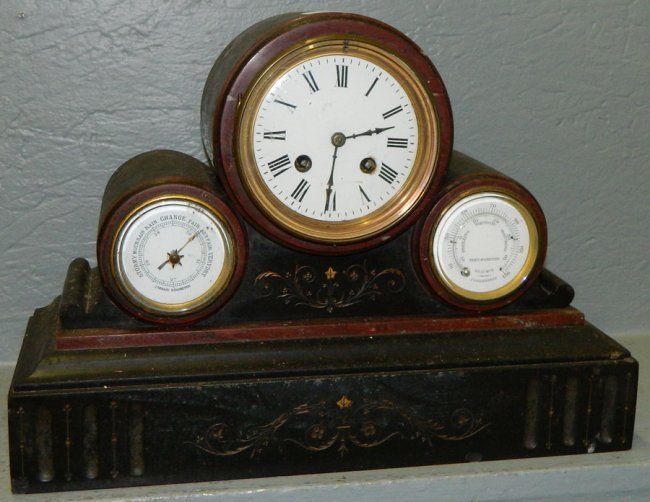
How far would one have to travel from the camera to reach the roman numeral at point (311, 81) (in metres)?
1.53

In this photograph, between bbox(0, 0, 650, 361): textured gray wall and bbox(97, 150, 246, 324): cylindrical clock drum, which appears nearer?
bbox(97, 150, 246, 324): cylindrical clock drum

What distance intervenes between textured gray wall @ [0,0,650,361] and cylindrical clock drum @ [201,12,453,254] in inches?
11.0

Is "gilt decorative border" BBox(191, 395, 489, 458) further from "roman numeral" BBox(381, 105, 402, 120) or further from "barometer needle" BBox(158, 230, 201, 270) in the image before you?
"roman numeral" BBox(381, 105, 402, 120)

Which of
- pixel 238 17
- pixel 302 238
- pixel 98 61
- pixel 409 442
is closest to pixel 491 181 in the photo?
pixel 302 238

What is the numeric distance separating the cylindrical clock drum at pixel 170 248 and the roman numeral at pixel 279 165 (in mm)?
84

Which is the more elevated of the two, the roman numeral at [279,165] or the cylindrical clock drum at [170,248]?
the roman numeral at [279,165]

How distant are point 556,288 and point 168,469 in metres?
0.63

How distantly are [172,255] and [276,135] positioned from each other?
0.22m

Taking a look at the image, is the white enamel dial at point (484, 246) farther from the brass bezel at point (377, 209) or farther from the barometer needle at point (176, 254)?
the barometer needle at point (176, 254)

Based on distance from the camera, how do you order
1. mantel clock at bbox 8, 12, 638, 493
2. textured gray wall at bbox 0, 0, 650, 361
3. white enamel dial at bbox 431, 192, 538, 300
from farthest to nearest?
1. textured gray wall at bbox 0, 0, 650, 361
2. white enamel dial at bbox 431, 192, 538, 300
3. mantel clock at bbox 8, 12, 638, 493

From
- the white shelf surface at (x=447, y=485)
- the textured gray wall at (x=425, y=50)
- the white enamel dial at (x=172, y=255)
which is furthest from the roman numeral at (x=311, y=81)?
the white shelf surface at (x=447, y=485)

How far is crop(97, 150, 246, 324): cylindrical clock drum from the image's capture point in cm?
153

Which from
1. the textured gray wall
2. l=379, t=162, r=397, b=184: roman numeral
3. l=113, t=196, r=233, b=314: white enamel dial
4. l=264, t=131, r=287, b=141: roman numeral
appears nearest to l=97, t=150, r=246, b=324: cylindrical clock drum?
l=113, t=196, r=233, b=314: white enamel dial

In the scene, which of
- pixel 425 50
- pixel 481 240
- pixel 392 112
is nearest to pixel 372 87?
pixel 392 112
